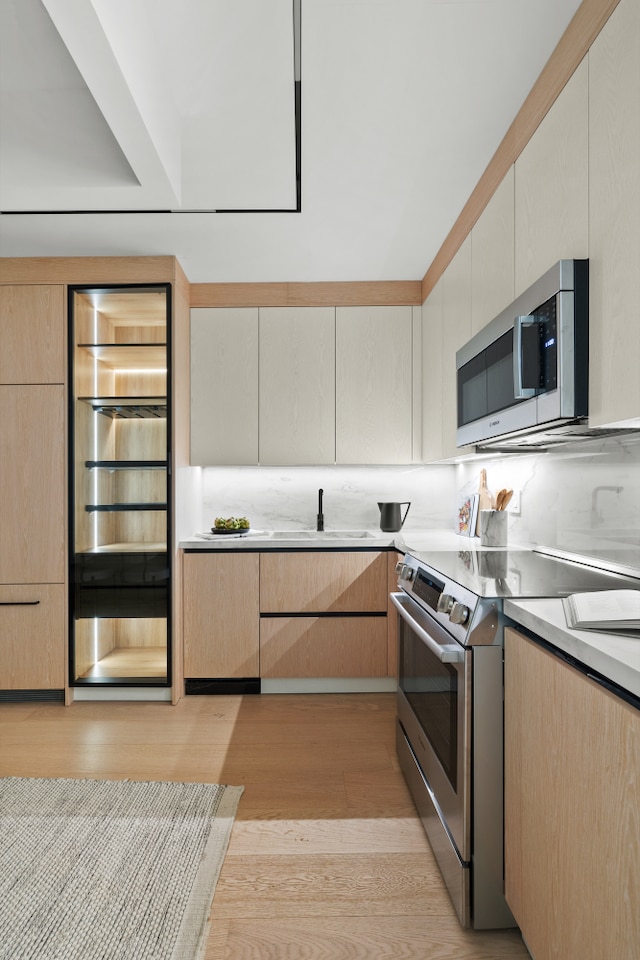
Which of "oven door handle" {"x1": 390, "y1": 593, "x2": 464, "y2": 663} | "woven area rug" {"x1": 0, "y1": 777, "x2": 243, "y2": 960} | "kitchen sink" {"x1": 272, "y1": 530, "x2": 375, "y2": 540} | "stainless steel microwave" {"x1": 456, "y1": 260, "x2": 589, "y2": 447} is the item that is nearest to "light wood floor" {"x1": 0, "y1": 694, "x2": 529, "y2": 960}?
"woven area rug" {"x1": 0, "y1": 777, "x2": 243, "y2": 960}

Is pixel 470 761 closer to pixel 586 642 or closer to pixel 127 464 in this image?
pixel 586 642

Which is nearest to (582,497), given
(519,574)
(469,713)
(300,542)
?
(519,574)

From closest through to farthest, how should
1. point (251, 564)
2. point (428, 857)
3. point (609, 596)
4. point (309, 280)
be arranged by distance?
point (609, 596)
point (428, 857)
point (251, 564)
point (309, 280)

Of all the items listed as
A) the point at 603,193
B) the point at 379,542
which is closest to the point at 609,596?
the point at 603,193

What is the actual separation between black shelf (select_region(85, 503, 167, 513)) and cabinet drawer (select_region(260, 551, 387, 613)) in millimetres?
666

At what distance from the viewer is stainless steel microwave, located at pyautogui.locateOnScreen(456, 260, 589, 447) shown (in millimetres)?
1502

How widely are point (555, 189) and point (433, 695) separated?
1.52 m

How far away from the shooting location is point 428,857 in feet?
6.10

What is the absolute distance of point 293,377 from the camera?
3.62m

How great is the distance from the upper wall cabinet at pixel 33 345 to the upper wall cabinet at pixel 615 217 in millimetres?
2695

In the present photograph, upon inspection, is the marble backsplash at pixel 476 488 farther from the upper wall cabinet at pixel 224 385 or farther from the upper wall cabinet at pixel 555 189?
the upper wall cabinet at pixel 555 189

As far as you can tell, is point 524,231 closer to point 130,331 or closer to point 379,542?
point 379,542

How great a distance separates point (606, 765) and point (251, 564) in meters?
2.48

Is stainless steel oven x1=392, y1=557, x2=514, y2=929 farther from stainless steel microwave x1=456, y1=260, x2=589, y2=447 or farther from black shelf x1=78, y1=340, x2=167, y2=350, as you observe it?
black shelf x1=78, y1=340, x2=167, y2=350
